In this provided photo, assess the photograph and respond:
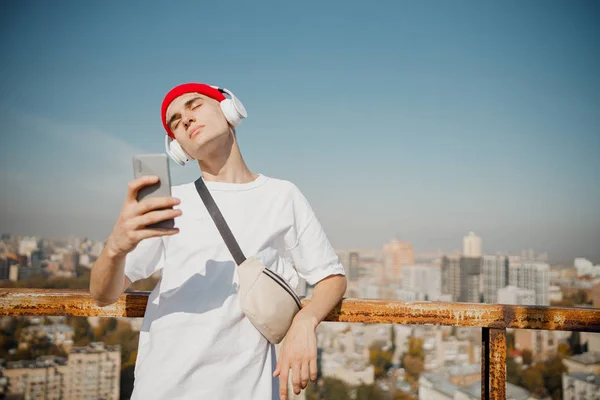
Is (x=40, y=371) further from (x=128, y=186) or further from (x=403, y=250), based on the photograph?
(x=403, y=250)

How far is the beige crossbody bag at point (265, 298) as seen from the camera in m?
1.17

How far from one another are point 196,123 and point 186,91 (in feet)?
0.59

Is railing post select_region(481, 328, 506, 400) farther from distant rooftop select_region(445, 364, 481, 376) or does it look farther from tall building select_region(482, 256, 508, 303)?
tall building select_region(482, 256, 508, 303)

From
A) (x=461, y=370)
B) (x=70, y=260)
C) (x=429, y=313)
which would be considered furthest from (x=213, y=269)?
(x=70, y=260)

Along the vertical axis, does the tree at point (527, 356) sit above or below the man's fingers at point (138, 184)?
below

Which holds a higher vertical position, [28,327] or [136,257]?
[136,257]

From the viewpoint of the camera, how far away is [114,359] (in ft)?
72.4

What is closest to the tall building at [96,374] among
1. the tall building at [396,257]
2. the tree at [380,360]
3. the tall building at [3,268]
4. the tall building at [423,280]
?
the tall building at [3,268]

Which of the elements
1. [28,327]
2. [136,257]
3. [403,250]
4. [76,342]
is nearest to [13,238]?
[28,327]

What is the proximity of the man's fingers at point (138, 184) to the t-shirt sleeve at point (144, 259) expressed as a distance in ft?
1.22

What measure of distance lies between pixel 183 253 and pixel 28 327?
38468mm

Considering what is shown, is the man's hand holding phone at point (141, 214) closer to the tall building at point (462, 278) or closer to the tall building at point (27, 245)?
the tall building at point (27, 245)

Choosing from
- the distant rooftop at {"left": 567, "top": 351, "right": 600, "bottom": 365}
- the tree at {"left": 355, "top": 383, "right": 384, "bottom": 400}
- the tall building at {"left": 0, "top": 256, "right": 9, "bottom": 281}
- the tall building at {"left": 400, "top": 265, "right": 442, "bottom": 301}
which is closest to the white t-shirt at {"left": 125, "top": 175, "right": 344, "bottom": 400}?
Result: the tree at {"left": 355, "top": 383, "right": 384, "bottom": 400}

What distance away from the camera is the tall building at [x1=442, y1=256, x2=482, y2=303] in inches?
1813
